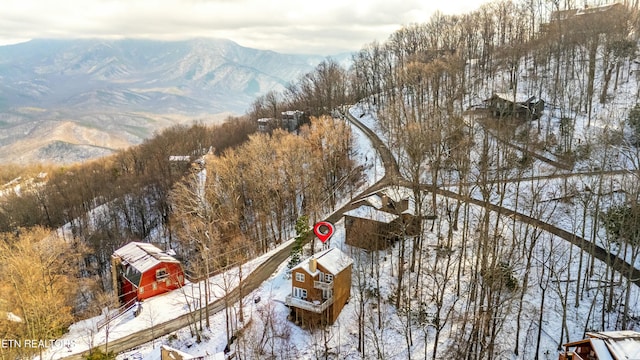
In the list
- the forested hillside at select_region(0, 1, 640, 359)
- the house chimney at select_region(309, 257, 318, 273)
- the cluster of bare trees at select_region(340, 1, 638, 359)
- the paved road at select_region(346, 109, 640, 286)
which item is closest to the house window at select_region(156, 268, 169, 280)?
the forested hillside at select_region(0, 1, 640, 359)

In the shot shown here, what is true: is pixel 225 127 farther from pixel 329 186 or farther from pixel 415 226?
pixel 415 226

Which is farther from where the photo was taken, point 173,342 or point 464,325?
point 173,342

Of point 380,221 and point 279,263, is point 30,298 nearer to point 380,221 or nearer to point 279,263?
point 279,263

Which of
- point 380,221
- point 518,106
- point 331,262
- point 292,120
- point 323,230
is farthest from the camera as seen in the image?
point 292,120

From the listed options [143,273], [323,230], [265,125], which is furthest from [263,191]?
[265,125]

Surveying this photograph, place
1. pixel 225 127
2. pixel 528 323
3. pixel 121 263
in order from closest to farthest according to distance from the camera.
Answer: pixel 528 323, pixel 121 263, pixel 225 127

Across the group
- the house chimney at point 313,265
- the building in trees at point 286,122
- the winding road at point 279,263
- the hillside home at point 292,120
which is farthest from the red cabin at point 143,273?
the hillside home at point 292,120

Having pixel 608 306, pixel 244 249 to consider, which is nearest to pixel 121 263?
pixel 244 249
